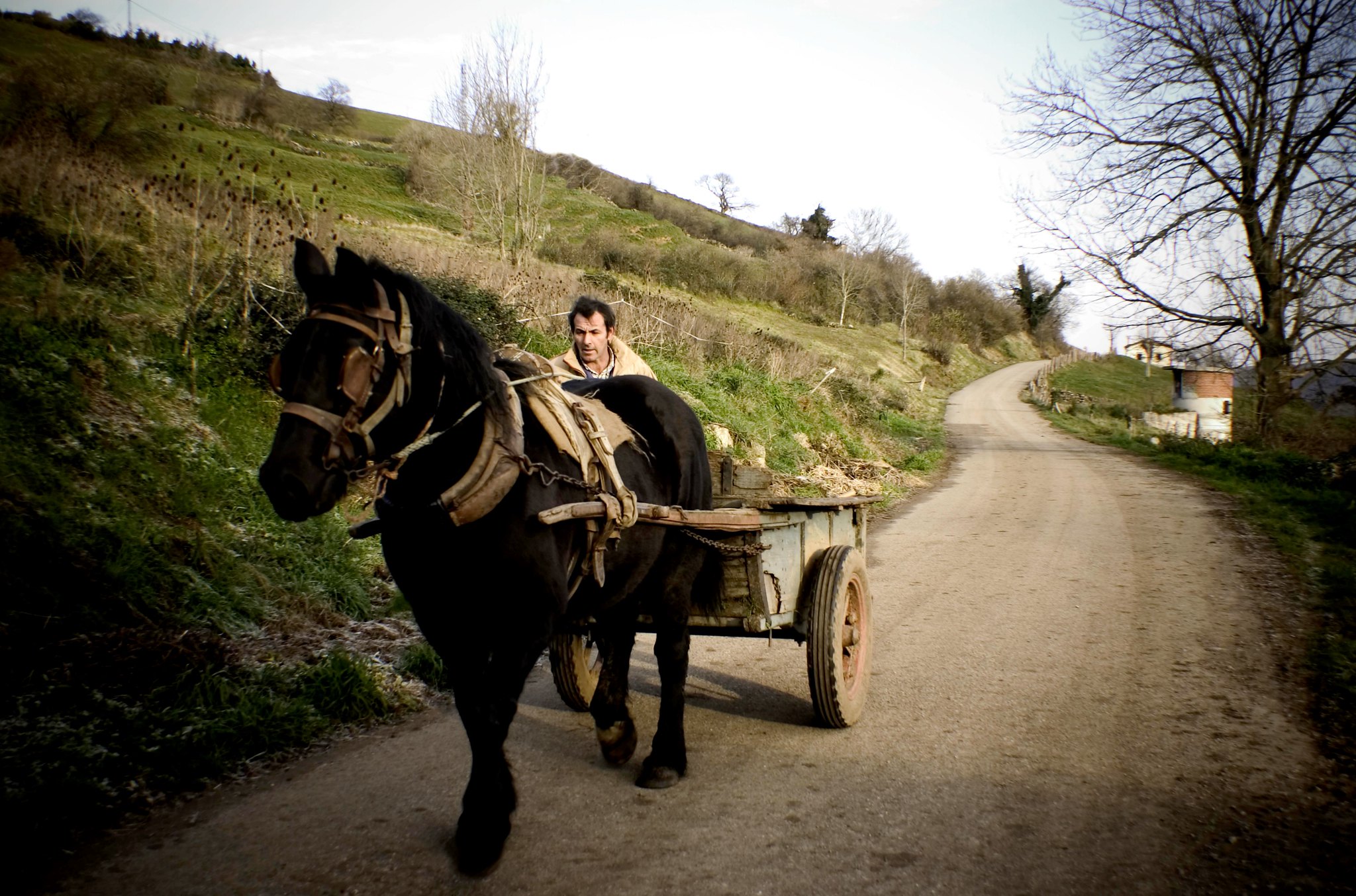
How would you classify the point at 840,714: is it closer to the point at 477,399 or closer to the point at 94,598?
the point at 477,399

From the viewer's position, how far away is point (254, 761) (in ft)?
12.1

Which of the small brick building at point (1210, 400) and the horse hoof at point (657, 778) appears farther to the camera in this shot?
the small brick building at point (1210, 400)

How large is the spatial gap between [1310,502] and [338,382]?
14.3 m

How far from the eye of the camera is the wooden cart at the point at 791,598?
12.9 ft

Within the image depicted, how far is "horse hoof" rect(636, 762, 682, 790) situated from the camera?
3525 mm

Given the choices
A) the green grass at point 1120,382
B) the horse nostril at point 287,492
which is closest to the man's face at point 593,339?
the horse nostril at point 287,492

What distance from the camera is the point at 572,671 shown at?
4379 millimetres

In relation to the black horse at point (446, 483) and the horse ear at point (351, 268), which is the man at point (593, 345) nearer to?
the black horse at point (446, 483)

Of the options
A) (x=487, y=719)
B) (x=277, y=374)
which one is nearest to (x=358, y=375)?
(x=277, y=374)

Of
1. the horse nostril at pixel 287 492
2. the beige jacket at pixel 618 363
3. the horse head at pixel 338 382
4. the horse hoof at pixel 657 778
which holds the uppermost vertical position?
the beige jacket at pixel 618 363

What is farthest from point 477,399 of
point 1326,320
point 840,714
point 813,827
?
point 1326,320

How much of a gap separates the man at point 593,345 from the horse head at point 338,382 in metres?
2.04

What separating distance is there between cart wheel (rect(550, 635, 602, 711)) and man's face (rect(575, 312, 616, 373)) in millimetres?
1648

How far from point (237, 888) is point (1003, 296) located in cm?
8203
